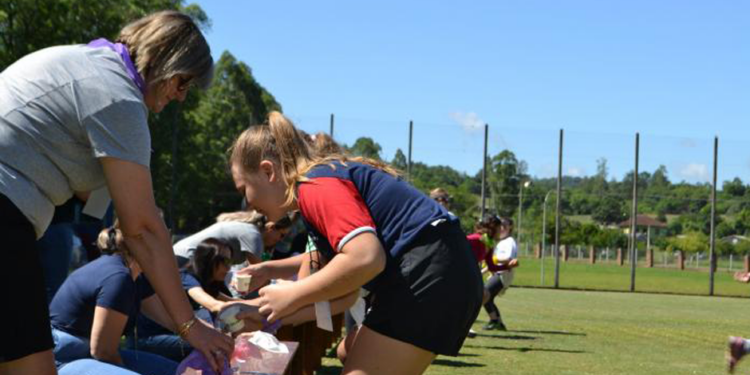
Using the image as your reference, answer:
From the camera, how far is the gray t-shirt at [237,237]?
835 centimetres

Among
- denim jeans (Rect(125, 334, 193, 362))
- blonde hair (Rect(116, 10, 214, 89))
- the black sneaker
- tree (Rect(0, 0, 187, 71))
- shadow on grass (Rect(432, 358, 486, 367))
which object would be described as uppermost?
tree (Rect(0, 0, 187, 71))

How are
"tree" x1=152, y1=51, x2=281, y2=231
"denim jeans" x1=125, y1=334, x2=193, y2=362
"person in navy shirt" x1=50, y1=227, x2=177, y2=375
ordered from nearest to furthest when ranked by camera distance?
"person in navy shirt" x1=50, y1=227, x2=177, y2=375, "denim jeans" x1=125, y1=334, x2=193, y2=362, "tree" x1=152, y1=51, x2=281, y2=231

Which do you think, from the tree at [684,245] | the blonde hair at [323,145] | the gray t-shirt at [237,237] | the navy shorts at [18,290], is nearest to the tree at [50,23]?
the gray t-shirt at [237,237]

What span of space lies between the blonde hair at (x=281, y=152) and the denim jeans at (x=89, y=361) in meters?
1.17

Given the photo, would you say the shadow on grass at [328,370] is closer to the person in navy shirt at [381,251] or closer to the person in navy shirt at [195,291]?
the person in navy shirt at [195,291]

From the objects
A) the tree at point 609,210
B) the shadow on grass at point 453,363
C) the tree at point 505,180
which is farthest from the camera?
the tree at point 609,210

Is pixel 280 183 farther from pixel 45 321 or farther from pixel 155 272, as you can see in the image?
pixel 45 321

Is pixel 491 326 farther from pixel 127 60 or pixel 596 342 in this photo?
pixel 127 60

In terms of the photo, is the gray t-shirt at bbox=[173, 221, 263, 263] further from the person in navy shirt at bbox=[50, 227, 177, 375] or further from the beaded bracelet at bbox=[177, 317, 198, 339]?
the beaded bracelet at bbox=[177, 317, 198, 339]

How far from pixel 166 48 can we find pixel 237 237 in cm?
554

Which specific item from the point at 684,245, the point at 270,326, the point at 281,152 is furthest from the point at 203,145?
the point at 281,152

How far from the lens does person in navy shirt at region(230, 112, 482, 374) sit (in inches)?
136

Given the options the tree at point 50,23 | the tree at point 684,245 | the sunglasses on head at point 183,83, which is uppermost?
the tree at point 50,23

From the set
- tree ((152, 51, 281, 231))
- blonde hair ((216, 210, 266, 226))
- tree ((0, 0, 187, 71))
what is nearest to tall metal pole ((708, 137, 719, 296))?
tree ((152, 51, 281, 231))
